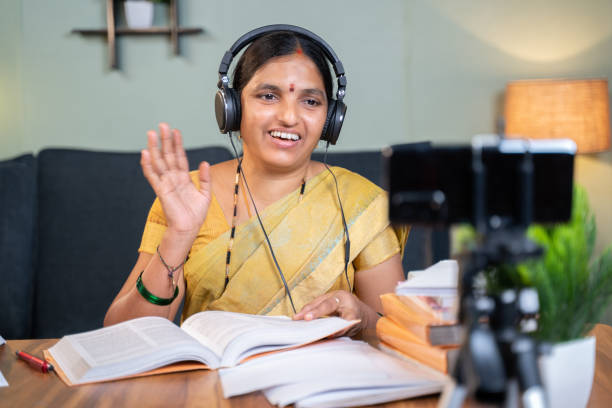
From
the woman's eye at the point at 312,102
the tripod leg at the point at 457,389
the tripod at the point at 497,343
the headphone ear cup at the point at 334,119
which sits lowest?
the tripod leg at the point at 457,389

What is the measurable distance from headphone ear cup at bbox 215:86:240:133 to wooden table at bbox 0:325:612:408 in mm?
683

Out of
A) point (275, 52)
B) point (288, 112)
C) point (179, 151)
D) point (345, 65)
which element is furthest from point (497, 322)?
point (345, 65)

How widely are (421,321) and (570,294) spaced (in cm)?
23

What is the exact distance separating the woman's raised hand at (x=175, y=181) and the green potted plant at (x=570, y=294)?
24.3 inches

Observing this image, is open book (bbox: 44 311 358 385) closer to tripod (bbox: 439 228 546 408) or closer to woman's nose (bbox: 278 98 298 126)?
tripod (bbox: 439 228 546 408)

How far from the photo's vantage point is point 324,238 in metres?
1.52

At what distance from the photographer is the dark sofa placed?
202 cm

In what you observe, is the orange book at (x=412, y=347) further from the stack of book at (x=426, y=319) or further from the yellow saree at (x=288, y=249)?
the yellow saree at (x=288, y=249)

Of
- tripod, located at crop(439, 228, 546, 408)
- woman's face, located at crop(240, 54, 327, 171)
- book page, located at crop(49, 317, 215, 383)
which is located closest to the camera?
tripod, located at crop(439, 228, 546, 408)

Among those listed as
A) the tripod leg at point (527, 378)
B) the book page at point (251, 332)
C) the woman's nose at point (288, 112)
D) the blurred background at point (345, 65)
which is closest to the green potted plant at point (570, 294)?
the tripod leg at point (527, 378)

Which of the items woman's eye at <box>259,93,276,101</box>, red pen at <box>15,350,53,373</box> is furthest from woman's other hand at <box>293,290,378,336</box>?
woman's eye at <box>259,93,276,101</box>

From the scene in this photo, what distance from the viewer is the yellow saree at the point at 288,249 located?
57.4 inches

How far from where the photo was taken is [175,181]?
3.52 feet

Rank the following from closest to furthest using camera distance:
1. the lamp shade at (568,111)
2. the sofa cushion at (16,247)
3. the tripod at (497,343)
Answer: the tripod at (497,343)
the sofa cushion at (16,247)
the lamp shade at (568,111)
